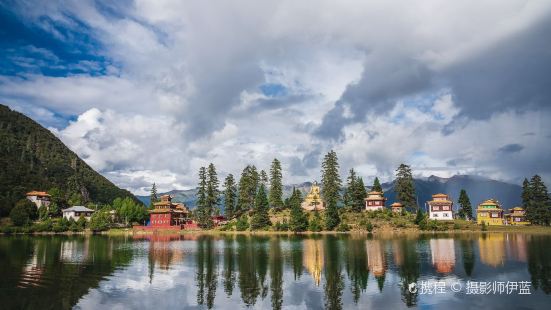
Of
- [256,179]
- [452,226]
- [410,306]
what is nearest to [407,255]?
[410,306]

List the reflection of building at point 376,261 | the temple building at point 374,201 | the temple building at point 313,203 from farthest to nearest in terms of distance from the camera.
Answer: the temple building at point 313,203 → the temple building at point 374,201 → the reflection of building at point 376,261

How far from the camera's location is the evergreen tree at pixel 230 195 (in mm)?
128075

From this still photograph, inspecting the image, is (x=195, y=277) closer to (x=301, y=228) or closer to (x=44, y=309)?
(x=44, y=309)

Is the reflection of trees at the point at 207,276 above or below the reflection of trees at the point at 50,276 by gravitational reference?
below

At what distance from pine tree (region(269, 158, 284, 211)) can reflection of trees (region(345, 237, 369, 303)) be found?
219 feet

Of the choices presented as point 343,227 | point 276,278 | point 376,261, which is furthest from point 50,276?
point 343,227

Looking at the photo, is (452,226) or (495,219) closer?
(452,226)

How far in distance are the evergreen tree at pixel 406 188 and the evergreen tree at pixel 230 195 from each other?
50.8m

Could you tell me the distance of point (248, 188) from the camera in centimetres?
12638

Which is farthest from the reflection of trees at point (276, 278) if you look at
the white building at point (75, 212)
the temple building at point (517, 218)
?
the white building at point (75, 212)

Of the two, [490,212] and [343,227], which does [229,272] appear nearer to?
[343,227]

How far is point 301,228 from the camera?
102500 millimetres

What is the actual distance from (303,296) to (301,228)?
7446 cm

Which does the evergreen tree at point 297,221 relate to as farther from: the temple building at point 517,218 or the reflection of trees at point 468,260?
the temple building at point 517,218
